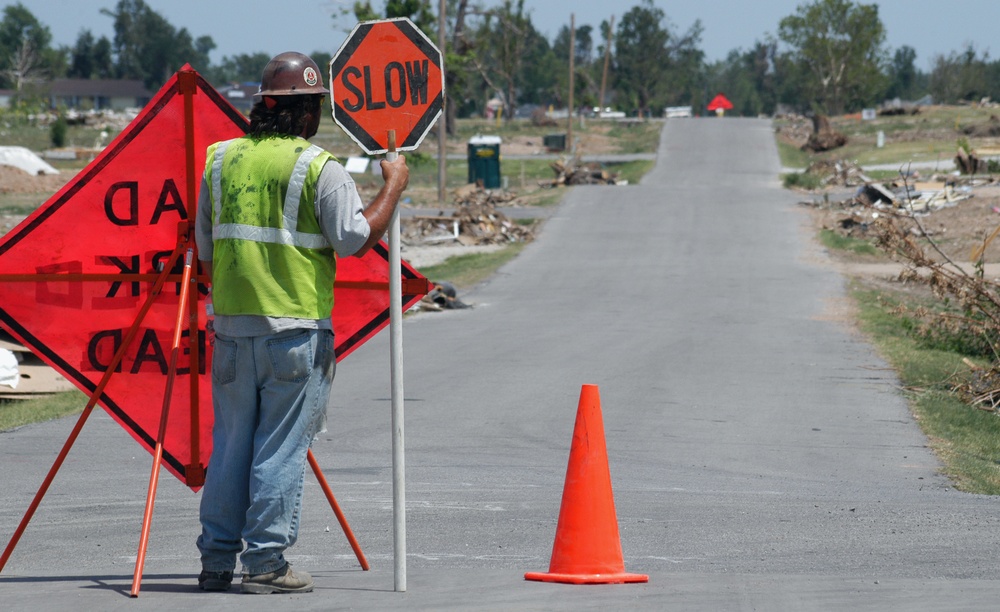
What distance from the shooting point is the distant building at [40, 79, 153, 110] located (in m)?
143

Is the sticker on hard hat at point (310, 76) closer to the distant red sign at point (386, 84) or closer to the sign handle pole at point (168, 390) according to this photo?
the distant red sign at point (386, 84)

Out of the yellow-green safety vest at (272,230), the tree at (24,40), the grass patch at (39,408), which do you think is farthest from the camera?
the tree at (24,40)

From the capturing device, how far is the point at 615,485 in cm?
775

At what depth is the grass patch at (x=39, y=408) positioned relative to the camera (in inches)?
410

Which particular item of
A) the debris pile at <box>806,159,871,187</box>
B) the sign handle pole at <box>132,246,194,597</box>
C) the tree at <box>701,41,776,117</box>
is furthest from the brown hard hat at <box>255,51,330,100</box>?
the tree at <box>701,41,776,117</box>

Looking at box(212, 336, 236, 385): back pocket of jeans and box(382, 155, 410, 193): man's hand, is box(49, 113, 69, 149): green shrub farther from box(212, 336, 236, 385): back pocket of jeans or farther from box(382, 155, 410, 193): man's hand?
box(382, 155, 410, 193): man's hand

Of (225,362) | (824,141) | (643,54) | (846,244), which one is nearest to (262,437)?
(225,362)

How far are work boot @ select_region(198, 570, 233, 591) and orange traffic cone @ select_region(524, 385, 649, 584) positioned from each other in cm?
119

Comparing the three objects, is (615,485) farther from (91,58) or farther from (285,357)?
(91,58)

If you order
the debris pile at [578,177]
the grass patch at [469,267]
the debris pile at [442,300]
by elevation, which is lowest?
the grass patch at [469,267]

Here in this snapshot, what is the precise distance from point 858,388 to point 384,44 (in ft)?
29.2

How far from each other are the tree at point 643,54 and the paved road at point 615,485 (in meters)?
100

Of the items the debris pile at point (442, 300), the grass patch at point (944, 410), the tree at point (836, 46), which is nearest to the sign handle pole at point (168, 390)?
the grass patch at point (944, 410)

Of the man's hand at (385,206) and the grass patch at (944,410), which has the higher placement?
the man's hand at (385,206)
